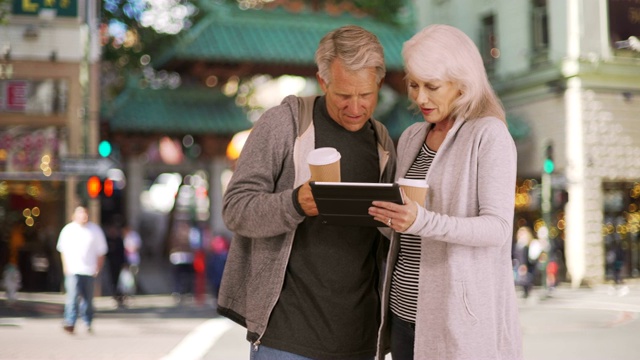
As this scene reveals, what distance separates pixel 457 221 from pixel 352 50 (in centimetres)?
71

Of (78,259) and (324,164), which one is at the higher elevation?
(324,164)

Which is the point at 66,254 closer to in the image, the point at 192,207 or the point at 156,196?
the point at 192,207

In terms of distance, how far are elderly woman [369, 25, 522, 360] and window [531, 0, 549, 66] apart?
10.4 meters

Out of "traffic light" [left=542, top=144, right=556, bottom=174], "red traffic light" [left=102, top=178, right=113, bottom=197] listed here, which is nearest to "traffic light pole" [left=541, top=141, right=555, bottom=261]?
"traffic light" [left=542, top=144, right=556, bottom=174]

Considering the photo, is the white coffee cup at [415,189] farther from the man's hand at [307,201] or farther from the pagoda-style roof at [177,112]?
the pagoda-style roof at [177,112]

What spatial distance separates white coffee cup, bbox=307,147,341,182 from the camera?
2598mm

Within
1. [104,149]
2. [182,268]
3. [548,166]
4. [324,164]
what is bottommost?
[182,268]

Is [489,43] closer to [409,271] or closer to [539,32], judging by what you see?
[539,32]

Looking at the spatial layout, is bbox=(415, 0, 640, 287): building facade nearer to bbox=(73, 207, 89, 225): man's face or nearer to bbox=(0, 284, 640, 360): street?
bbox=(0, 284, 640, 360): street

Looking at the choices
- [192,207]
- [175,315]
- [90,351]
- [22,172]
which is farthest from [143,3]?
[192,207]

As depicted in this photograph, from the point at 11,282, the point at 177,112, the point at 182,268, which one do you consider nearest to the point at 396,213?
the point at 182,268

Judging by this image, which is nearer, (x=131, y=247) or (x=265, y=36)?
(x=131, y=247)

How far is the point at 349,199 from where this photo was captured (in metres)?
2.49

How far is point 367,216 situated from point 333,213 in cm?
10
